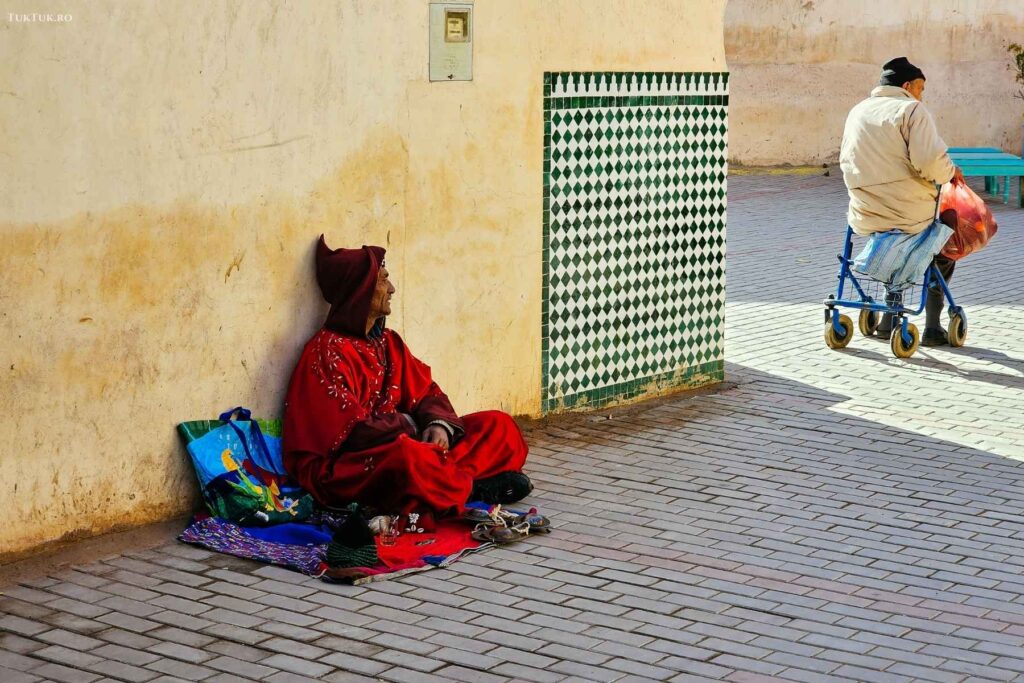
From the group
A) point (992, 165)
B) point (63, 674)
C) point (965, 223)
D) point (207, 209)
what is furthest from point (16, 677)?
point (992, 165)

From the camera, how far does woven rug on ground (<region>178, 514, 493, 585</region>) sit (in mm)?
5387

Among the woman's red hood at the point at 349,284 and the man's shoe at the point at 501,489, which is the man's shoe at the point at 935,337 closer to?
the man's shoe at the point at 501,489

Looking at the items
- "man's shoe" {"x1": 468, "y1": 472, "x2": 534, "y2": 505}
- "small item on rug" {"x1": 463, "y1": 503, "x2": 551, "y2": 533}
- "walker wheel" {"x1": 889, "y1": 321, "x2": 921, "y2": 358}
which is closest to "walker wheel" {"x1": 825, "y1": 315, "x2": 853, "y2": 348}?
"walker wheel" {"x1": 889, "y1": 321, "x2": 921, "y2": 358}

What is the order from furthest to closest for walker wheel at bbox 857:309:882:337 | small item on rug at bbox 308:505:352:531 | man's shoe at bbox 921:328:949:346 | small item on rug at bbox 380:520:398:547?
walker wheel at bbox 857:309:882:337
man's shoe at bbox 921:328:949:346
small item on rug at bbox 308:505:352:531
small item on rug at bbox 380:520:398:547

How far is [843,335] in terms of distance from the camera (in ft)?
31.4

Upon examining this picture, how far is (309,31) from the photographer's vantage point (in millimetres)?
6180

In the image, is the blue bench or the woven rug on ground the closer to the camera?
the woven rug on ground

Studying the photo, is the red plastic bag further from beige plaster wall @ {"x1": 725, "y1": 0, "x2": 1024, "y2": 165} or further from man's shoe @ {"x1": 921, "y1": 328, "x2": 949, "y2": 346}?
beige plaster wall @ {"x1": 725, "y1": 0, "x2": 1024, "y2": 165}

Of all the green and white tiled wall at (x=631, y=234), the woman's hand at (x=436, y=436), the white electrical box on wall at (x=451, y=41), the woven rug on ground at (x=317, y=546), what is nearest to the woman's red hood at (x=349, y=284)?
the woman's hand at (x=436, y=436)

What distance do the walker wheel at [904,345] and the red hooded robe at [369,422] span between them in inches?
149

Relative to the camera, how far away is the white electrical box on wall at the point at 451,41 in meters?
6.77

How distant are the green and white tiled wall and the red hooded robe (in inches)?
54.8

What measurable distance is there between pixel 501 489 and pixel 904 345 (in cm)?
409

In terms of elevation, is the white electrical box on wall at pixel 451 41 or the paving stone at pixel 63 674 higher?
the white electrical box on wall at pixel 451 41
